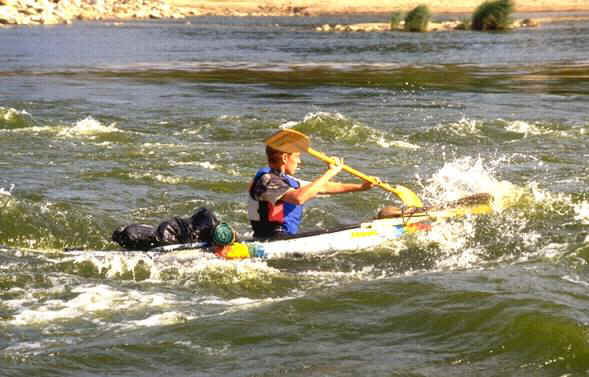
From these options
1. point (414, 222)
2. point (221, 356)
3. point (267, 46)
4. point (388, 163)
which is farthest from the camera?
point (267, 46)

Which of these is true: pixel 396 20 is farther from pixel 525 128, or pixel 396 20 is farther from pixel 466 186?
pixel 466 186

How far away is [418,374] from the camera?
671cm

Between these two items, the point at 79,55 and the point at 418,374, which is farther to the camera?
the point at 79,55

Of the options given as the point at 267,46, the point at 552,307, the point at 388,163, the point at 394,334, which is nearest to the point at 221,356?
the point at 394,334

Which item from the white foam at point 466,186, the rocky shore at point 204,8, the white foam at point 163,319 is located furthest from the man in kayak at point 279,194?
the rocky shore at point 204,8

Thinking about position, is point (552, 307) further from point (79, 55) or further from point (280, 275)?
point (79, 55)

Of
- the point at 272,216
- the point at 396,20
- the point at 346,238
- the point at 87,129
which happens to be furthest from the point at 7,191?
the point at 396,20

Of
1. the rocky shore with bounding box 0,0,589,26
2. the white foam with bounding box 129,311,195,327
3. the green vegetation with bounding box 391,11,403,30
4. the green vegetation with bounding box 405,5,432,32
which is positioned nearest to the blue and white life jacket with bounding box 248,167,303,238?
the white foam with bounding box 129,311,195,327

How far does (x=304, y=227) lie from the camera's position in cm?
1166

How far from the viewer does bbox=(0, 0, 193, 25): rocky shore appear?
59.4 meters

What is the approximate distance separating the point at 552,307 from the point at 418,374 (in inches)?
71.4

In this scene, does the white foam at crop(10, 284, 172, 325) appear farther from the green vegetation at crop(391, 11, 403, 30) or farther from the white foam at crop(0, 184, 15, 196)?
the green vegetation at crop(391, 11, 403, 30)

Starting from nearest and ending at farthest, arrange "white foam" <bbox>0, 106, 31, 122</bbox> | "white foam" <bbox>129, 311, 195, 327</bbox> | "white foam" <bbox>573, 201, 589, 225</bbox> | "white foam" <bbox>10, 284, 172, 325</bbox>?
"white foam" <bbox>129, 311, 195, 327</bbox> < "white foam" <bbox>10, 284, 172, 325</bbox> < "white foam" <bbox>573, 201, 589, 225</bbox> < "white foam" <bbox>0, 106, 31, 122</bbox>

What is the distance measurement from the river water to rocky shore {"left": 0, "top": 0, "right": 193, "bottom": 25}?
34135mm
